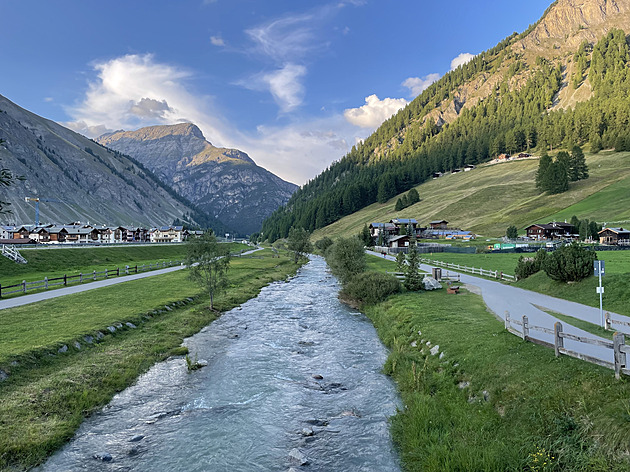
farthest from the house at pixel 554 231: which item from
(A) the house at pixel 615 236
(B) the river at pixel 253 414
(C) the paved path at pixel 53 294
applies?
(C) the paved path at pixel 53 294

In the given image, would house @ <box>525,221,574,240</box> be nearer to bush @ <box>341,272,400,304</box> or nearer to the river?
bush @ <box>341,272,400,304</box>

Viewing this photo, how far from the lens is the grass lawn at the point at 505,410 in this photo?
9.02 metres

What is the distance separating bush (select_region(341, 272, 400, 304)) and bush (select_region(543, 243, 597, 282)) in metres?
14.0

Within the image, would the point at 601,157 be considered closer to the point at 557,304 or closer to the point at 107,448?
the point at 557,304

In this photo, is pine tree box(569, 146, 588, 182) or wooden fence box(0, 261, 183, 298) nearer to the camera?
wooden fence box(0, 261, 183, 298)

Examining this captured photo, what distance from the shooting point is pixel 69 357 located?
18.9 meters

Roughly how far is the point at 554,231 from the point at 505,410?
99074mm

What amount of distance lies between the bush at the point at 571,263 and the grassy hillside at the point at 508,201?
8160 centimetres

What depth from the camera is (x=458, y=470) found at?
9.98 m

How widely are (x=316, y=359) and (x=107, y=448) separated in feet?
38.6

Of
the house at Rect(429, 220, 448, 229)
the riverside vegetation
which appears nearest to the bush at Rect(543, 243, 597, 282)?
the riverside vegetation

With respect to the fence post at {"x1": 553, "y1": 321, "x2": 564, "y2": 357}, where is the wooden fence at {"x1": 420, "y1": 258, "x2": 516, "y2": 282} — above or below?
below

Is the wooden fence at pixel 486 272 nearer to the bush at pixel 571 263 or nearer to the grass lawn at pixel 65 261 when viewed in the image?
the bush at pixel 571 263

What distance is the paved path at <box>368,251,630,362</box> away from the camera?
1430cm
